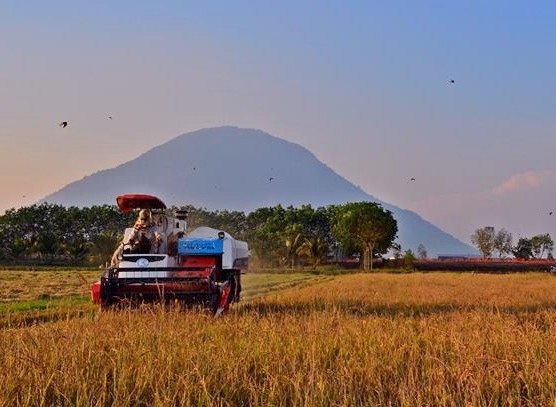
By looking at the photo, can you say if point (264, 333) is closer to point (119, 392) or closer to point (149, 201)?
point (119, 392)

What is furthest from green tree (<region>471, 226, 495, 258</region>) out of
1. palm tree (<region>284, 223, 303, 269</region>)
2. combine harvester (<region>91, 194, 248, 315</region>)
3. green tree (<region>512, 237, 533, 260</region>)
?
combine harvester (<region>91, 194, 248, 315</region>)

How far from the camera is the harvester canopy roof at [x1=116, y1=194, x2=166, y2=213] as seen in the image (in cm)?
1552

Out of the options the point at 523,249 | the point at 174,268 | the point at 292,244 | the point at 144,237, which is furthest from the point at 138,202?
the point at 523,249

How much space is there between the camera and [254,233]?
110 metres

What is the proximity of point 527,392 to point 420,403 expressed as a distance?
4.89ft

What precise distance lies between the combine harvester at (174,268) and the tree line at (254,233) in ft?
153

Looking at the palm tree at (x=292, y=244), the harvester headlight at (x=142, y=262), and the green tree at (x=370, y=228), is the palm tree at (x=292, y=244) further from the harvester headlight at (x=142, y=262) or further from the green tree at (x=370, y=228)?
the harvester headlight at (x=142, y=262)

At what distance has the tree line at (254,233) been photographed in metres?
86.3

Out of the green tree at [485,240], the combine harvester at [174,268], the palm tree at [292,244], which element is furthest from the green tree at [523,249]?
the combine harvester at [174,268]

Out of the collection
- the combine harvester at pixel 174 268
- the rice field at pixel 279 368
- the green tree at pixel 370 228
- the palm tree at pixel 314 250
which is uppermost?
the green tree at pixel 370 228

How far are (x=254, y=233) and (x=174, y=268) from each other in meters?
95.8

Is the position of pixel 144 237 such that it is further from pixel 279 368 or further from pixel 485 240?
pixel 485 240

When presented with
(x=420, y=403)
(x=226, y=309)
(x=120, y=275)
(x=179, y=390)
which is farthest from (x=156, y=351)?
(x=120, y=275)

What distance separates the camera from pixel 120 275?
14180 millimetres
